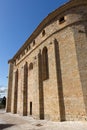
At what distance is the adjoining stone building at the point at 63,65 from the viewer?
10266 mm

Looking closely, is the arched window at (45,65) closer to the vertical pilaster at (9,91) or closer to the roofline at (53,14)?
the roofline at (53,14)

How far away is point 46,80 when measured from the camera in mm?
13289

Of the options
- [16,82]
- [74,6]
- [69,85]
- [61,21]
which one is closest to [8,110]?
[16,82]

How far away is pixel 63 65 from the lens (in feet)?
38.6

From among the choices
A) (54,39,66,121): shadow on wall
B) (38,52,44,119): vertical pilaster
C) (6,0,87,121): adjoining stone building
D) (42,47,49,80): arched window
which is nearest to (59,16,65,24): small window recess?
(6,0,87,121): adjoining stone building

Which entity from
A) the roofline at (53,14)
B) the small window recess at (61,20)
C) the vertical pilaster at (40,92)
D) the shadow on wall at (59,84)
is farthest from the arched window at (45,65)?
the small window recess at (61,20)

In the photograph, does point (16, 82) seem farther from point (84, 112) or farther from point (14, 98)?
point (84, 112)

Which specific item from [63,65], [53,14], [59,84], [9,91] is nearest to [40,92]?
[59,84]

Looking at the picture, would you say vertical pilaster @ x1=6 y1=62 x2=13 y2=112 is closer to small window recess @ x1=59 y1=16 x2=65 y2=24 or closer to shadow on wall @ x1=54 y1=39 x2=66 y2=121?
shadow on wall @ x1=54 y1=39 x2=66 y2=121

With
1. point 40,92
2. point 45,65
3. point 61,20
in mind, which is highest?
point 61,20

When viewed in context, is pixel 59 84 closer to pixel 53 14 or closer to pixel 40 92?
pixel 40 92

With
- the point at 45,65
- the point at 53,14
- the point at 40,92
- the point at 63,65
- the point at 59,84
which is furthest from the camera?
the point at 45,65

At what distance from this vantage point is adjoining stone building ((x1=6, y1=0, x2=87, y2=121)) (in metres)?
10.3

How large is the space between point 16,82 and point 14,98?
293 cm
